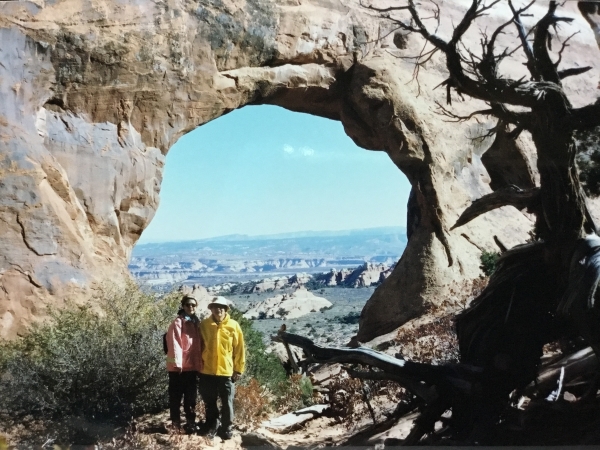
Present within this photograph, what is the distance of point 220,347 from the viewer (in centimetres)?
536

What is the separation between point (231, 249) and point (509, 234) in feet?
15.8

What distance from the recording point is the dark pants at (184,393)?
552cm

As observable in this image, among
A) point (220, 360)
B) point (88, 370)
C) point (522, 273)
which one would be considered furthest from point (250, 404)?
point (522, 273)

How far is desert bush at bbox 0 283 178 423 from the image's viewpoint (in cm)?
591

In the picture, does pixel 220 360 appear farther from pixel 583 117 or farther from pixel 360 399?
pixel 583 117

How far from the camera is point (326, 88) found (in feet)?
35.6

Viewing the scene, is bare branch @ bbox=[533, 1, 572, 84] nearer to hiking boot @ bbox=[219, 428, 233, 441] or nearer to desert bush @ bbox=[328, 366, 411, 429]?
desert bush @ bbox=[328, 366, 411, 429]

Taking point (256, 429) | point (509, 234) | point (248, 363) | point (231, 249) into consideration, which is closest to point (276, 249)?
point (231, 249)

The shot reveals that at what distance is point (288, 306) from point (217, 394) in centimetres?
420

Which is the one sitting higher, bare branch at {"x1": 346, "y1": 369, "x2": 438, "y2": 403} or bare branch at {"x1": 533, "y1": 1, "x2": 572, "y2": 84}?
bare branch at {"x1": 533, "y1": 1, "x2": 572, "y2": 84}

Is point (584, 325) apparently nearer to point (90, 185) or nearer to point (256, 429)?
point (256, 429)

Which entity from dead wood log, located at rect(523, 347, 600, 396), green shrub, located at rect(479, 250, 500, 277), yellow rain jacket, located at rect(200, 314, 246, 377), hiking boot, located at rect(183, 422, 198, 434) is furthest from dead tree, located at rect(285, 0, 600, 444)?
green shrub, located at rect(479, 250, 500, 277)

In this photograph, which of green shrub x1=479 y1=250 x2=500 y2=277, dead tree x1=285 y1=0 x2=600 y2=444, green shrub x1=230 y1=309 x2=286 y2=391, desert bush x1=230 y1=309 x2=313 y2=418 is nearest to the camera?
dead tree x1=285 y1=0 x2=600 y2=444

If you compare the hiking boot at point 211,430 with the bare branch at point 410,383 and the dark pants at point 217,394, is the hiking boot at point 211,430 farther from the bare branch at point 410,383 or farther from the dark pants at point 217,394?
the bare branch at point 410,383
